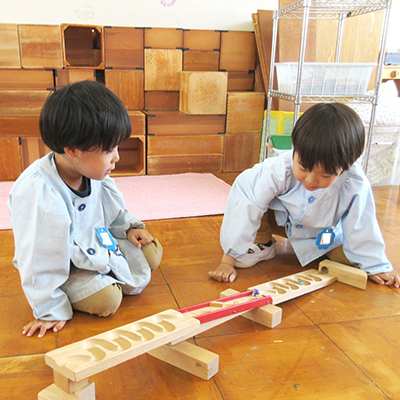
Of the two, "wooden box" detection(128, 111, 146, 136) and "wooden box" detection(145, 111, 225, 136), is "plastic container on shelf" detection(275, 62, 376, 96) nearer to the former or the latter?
"wooden box" detection(145, 111, 225, 136)

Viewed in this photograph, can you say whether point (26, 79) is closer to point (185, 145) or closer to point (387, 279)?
point (185, 145)

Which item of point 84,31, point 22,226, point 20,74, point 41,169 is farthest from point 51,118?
point 84,31

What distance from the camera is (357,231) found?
44.2 inches

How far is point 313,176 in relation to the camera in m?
0.98

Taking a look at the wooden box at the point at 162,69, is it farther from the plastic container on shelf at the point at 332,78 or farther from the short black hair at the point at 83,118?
the short black hair at the point at 83,118

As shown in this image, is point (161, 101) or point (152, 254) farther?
point (161, 101)

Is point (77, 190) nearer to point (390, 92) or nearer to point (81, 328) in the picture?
point (81, 328)

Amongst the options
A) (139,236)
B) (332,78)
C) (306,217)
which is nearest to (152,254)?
(139,236)

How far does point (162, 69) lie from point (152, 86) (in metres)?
0.11

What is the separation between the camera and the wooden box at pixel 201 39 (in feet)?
7.73

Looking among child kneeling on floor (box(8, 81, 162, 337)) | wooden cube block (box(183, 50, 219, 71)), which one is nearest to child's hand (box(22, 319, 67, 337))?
child kneeling on floor (box(8, 81, 162, 337))

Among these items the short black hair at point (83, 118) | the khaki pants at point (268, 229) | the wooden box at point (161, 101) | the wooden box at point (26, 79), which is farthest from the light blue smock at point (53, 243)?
the wooden box at point (161, 101)

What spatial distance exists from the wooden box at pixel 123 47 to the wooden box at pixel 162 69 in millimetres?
48

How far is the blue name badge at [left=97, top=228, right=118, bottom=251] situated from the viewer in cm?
95
